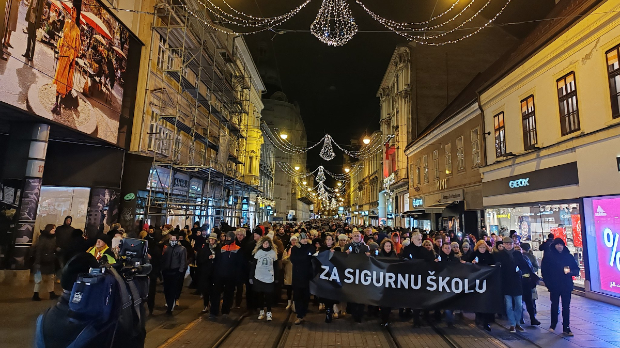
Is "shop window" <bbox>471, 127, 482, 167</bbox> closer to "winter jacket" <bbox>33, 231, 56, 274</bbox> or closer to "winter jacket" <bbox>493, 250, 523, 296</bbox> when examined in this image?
"winter jacket" <bbox>493, 250, 523, 296</bbox>

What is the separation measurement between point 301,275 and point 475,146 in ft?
50.9

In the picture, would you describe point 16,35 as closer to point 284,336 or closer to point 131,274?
point 131,274

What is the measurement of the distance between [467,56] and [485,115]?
59.7 ft

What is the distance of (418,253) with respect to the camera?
8.09 meters

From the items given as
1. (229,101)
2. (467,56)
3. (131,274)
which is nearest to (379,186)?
(467,56)

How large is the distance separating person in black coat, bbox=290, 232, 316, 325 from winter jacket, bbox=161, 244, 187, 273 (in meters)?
2.80

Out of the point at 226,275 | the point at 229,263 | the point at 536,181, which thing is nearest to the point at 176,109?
the point at 229,263

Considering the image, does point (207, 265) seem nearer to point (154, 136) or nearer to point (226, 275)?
point (226, 275)

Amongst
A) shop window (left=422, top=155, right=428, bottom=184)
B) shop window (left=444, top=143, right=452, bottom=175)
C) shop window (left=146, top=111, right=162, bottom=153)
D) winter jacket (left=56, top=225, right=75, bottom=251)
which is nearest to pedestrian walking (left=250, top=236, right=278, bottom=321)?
winter jacket (left=56, top=225, right=75, bottom=251)

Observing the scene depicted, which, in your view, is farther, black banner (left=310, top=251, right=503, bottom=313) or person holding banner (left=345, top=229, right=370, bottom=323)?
person holding banner (left=345, top=229, right=370, bottom=323)

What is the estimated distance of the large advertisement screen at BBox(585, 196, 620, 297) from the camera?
966cm

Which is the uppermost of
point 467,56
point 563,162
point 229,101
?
point 467,56

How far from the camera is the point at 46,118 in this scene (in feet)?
35.4

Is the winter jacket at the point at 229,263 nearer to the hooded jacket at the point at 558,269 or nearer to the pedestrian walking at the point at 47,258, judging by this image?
the pedestrian walking at the point at 47,258
